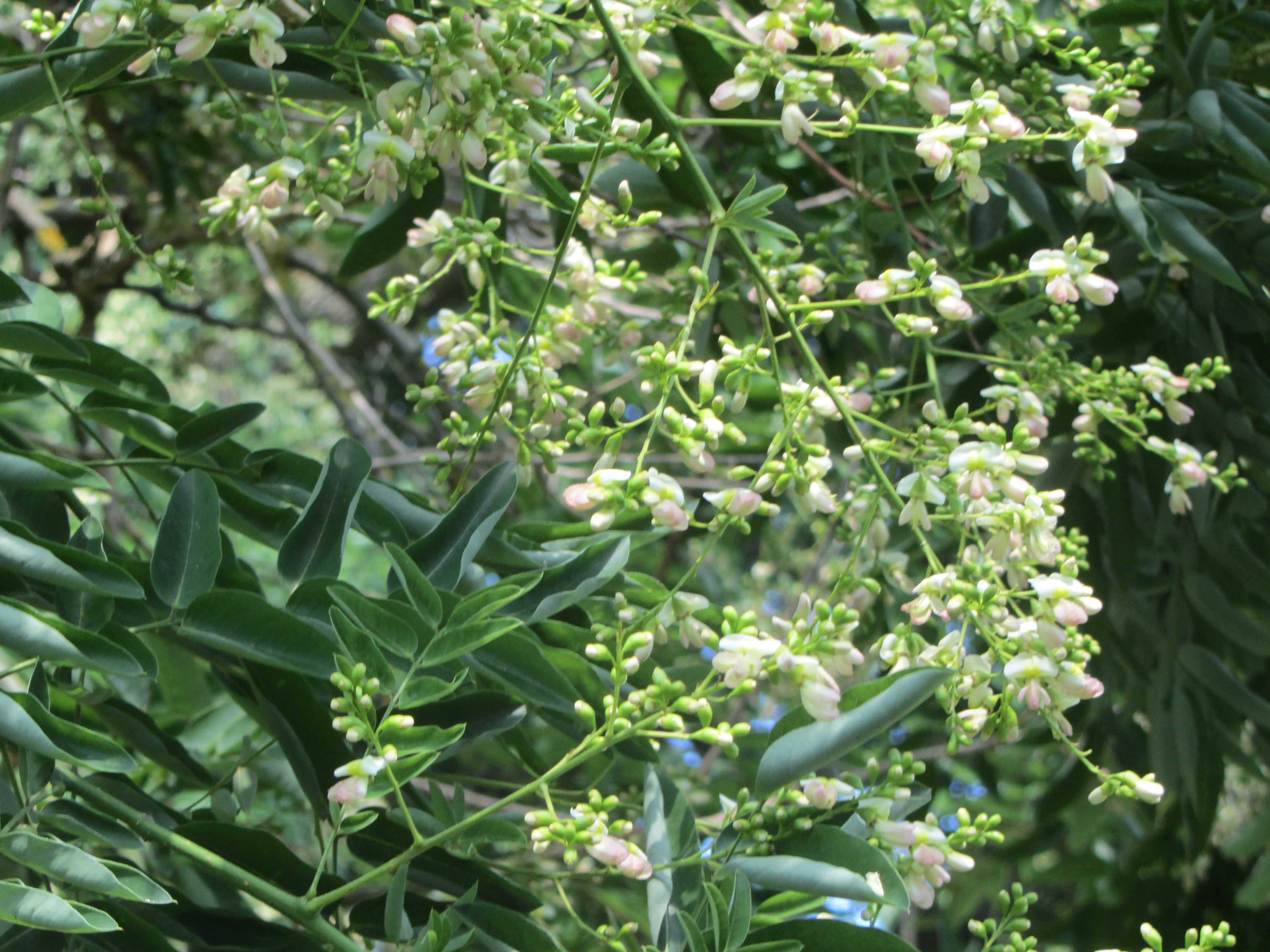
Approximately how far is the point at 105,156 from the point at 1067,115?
1739 millimetres

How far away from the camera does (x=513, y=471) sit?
0.65 metres

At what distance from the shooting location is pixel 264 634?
570 mm

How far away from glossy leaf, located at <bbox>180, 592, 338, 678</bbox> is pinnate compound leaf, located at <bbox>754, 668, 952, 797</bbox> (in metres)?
0.23

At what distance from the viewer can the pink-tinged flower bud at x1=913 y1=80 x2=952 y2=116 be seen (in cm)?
67

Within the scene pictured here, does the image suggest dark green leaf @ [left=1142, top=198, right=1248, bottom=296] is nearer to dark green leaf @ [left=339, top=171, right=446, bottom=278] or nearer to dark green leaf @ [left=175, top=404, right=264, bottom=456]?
dark green leaf @ [left=339, top=171, right=446, bottom=278]

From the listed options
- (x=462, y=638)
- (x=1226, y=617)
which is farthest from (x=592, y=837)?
(x=1226, y=617)

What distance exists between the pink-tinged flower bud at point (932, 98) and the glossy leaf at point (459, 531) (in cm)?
33

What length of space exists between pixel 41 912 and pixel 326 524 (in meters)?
0.23

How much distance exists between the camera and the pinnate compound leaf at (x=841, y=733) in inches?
20.2

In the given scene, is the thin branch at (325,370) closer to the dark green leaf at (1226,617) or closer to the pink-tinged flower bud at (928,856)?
the dark green leaf at (1226,617)

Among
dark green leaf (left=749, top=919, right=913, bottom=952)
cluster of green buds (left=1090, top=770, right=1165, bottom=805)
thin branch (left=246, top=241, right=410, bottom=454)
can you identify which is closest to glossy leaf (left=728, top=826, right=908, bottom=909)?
dark green leaf (left=749, top=919, right=913, bottom=952)

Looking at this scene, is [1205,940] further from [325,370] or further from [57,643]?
[325,370]

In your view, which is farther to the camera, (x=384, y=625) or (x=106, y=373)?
(x=106, y=373)

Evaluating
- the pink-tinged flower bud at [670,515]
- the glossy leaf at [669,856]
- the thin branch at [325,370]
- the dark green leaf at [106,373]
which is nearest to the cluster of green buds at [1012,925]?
the glossy leaf at [669,856]
